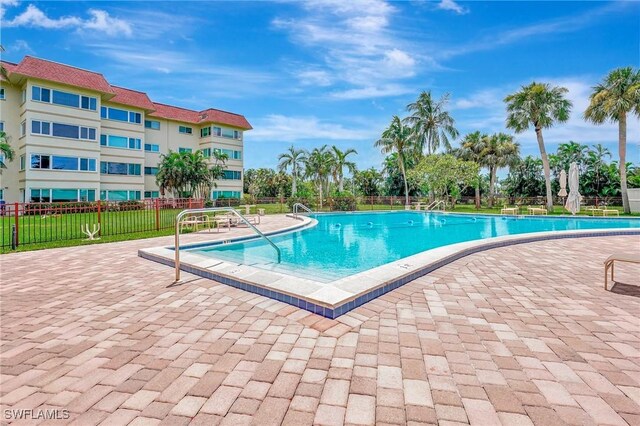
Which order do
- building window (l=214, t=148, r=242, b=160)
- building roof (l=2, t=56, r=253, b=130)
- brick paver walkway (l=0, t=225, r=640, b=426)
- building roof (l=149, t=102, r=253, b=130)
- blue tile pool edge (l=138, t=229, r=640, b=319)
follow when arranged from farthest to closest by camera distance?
building window (l=214, t=148, r=242, b=160)
building roof (l=149, t=102, r=253, b=130)
building roof (l=2, t=56, r=253, b=130)
blue tile pool edge (l=138, t=229, r=640, b=319)
brick paver walkway (l=0, t=225, r=640, b=426)

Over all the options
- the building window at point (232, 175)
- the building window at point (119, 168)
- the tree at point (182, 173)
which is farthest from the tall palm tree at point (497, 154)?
the building window at point (119, 168)

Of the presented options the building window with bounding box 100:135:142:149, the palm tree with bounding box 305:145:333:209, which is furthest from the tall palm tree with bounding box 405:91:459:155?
the building window with bounding box 100:135:142:149

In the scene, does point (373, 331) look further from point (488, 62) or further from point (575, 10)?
point (488, 62)

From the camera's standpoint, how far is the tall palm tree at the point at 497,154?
3441 cm

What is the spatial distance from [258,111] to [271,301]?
35775 millimetres

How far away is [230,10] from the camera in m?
10.1

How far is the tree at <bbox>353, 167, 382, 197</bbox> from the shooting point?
1817 inches

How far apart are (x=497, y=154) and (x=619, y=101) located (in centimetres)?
1301

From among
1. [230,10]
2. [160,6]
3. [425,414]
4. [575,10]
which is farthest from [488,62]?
[425,414]

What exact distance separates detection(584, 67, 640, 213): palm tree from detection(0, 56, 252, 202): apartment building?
1454 inches

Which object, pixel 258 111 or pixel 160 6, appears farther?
pixel 258 111

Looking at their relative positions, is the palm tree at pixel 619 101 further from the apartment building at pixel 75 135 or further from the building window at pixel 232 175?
the apartment building at pixel 75 135

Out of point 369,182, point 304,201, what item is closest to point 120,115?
point 304,201

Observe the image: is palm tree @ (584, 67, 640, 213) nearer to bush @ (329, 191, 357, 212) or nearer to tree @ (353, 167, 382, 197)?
bush @ (329, 191, 357, 212)
